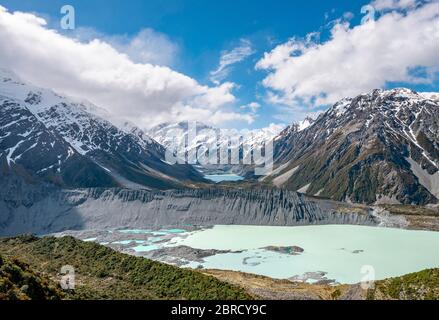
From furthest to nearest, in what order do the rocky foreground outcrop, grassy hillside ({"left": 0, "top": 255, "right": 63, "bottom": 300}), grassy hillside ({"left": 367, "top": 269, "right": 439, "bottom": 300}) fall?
the rocky foreground outcrop < grassy hillside ({"left": 367, "top": 269, "right": 439, "bottom": 300}) < grassy hillside ({"left": 0, "top": 255, "right": 63, "bottom": 300})

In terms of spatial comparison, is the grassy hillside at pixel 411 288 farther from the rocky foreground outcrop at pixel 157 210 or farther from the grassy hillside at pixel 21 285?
the rocky foreground outcrop at pixel 157 210

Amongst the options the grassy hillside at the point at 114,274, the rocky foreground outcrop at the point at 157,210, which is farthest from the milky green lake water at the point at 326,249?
the grassy hillside at the point at 114,274

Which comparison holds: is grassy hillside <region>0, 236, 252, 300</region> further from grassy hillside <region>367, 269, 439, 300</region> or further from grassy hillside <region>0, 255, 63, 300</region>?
grassy hillside <region>367, 269, 439, 300</region>

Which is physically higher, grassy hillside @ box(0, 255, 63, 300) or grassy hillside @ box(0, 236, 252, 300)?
grassy hillside @ box(0, 255, 63, 300)

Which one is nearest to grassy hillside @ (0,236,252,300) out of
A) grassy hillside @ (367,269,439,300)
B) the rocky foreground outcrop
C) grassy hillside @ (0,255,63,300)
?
grassy hillside @ (0,255,63,300)
